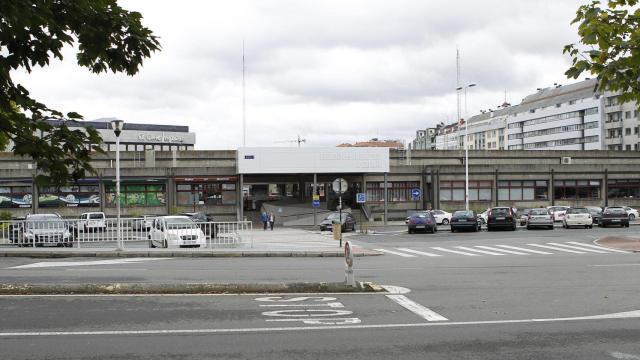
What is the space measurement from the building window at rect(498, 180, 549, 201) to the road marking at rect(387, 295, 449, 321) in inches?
2171

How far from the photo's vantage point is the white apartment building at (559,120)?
11600cm

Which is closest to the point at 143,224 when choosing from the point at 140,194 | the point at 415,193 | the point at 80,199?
the point at 140,194

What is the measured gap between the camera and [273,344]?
7.84 m

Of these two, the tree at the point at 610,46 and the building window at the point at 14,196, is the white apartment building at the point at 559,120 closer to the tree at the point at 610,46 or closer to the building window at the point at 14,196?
the building window at the point at 14,196

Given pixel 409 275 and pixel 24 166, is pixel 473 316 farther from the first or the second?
pixel 24 166

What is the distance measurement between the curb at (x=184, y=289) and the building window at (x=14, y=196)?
164ft

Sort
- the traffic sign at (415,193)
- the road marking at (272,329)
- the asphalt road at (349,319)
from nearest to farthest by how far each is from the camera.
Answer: the asphalt road at (349,319) < the road marking at (272,329) < the traffic sign at (415,193)

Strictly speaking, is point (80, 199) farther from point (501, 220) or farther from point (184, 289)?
point (184, 289)

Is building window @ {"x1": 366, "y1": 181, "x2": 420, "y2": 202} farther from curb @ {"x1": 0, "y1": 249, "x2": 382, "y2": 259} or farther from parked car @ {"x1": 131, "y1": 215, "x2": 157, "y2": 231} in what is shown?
curb @ {"x1": 0, "y1": 249, "x2": 382, "y2": 259}

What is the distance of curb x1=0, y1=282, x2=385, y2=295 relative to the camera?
39.0 feet

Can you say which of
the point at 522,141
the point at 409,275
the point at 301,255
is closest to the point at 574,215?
the point at 301,255

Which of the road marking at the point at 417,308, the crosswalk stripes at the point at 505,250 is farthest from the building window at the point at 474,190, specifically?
the road marking at the point at 417,308

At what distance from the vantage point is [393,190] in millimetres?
63281

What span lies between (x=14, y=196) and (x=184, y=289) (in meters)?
52.0
